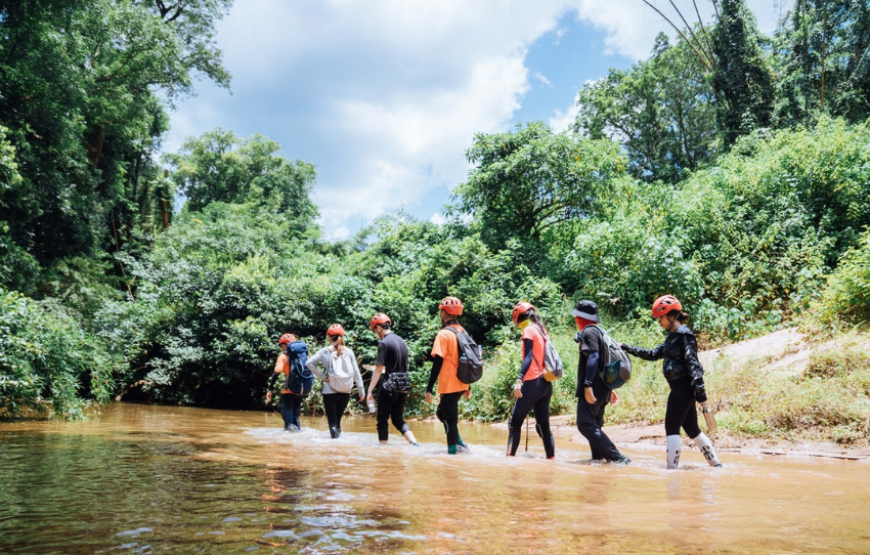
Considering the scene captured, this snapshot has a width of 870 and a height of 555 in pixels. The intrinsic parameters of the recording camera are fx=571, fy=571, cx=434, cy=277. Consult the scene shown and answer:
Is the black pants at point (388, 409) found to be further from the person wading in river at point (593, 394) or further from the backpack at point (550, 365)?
the person wading in river at point (593, 394)

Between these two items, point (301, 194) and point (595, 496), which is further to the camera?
point (301, 194)

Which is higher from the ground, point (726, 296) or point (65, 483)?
point (726, 296)

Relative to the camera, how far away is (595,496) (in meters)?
4.02

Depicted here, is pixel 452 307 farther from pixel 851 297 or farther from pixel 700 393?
pixel 851 297

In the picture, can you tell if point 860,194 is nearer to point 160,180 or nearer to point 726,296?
point 726,296

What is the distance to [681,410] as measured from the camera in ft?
19.1

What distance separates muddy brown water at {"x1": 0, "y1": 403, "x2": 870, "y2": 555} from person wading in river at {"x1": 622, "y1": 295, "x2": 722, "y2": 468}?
1.10 feet

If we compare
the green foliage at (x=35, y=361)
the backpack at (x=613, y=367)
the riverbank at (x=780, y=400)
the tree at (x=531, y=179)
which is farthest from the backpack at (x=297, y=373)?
the tree at (x=531, y=179)

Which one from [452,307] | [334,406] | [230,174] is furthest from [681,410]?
[230,174]

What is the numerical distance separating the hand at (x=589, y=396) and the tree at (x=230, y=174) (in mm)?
43021

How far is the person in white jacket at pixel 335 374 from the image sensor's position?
8.40 m

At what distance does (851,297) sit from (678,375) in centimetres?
699

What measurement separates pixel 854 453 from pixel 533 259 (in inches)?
508

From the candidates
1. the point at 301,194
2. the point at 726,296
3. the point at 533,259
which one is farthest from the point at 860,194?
the point at 301,194
